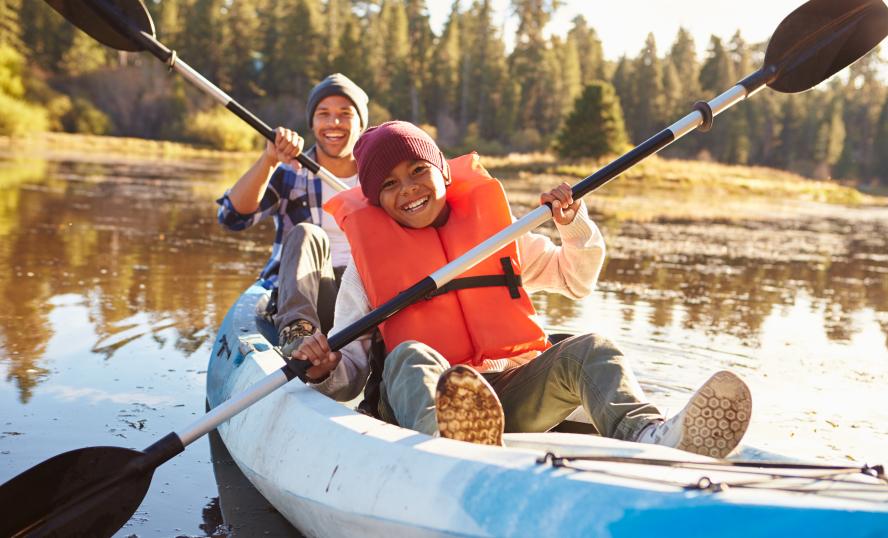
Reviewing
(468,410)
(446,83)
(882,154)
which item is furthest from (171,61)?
(882,154)

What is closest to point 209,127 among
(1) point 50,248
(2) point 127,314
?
(1) point 50,248

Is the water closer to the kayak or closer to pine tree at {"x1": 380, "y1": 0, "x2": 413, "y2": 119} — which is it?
the kayak

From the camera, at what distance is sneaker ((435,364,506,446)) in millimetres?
1944

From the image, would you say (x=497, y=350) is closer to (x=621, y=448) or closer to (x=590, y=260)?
(x=590, y=260)

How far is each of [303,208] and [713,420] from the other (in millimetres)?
2327

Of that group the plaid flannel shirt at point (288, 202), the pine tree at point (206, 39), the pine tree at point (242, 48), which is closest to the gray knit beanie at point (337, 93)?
the plaid flannel shirt at point (288, 202)

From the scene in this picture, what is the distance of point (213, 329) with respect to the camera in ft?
16.2

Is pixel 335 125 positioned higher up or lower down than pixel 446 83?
lower down

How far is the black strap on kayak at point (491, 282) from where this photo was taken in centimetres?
263

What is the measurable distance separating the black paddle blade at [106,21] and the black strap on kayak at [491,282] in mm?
1746

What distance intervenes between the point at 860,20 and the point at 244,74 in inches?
1763

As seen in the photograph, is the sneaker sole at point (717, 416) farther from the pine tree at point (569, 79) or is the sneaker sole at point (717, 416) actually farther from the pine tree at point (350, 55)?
the pine tree at point (569, 79)

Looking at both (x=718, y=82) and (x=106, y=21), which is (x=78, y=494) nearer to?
(x=106, y=21)

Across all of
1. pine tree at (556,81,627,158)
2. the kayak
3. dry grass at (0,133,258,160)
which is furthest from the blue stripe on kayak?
pine tree at (556,81,627,158)
